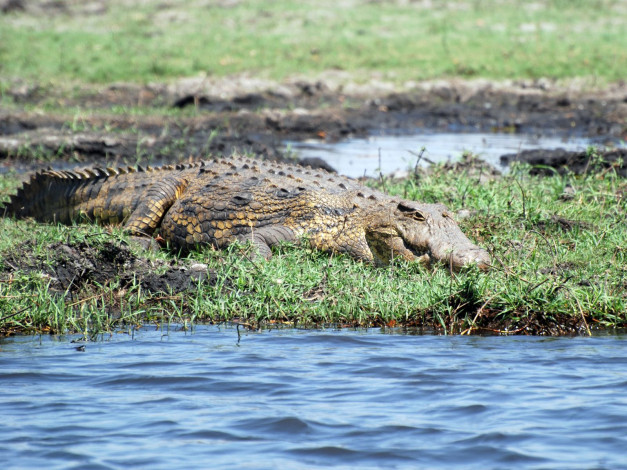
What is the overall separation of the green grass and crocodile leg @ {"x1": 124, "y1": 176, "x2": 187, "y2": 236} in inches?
488

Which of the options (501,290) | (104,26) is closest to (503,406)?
(501,290)

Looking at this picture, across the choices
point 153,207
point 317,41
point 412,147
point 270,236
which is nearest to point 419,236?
point 270,236

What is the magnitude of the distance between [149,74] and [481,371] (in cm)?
1666

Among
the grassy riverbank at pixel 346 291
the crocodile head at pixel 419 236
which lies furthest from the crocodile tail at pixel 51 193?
the crocodile head at pixel 419 236

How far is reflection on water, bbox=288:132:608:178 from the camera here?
41.2 ft

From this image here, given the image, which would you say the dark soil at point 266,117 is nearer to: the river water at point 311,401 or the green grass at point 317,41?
the green grass at point 317,41

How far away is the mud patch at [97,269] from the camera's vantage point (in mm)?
6312

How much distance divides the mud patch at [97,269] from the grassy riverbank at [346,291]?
2 centimetres

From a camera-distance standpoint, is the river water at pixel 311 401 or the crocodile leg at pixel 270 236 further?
the crocodile leg at pixel 270 236

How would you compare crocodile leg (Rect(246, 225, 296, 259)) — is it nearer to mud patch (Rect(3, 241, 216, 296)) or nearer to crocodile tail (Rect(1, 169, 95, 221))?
mud patch (Rect(3, 241, 216, 296))

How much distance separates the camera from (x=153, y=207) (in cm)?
794

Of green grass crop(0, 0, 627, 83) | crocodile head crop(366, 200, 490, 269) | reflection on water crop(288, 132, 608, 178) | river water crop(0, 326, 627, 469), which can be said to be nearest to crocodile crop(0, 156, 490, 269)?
crocodile head crop(366, 200, 490, 269)

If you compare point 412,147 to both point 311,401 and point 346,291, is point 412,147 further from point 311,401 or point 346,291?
point 311,401

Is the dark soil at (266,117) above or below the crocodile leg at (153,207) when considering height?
above
